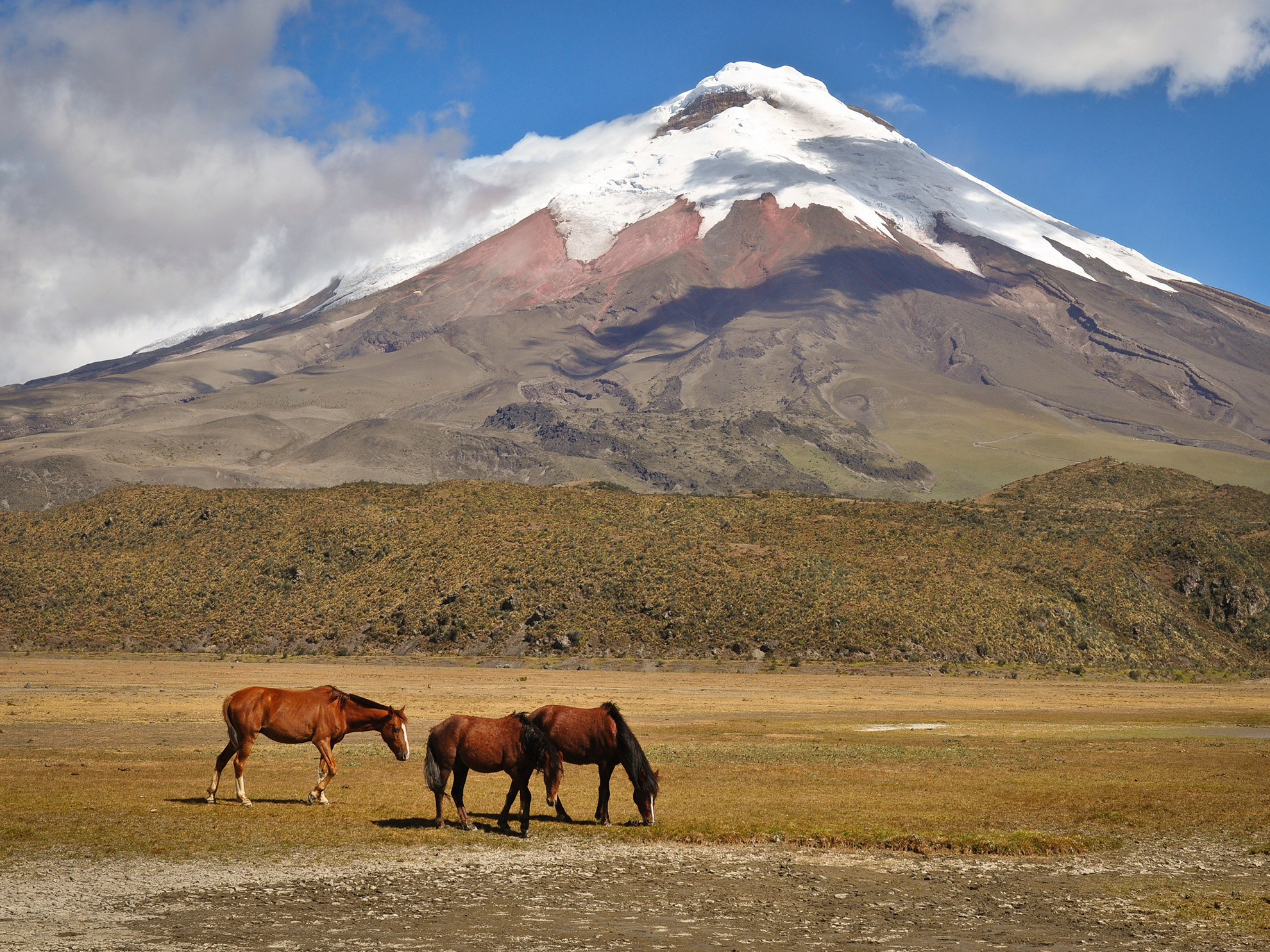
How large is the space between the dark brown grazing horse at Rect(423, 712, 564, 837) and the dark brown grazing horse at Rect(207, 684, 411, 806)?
1.96 metres

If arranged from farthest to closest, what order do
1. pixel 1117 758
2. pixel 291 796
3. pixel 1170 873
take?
pixel 1117 758, pixel 291 796, pixel 1170 873

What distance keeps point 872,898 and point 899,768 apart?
A: 13708 millimetres

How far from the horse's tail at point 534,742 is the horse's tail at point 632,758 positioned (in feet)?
3.37

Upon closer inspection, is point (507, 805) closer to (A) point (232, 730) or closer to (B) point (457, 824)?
(B) point (457, 824)

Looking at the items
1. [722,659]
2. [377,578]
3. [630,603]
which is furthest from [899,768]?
[377,578]

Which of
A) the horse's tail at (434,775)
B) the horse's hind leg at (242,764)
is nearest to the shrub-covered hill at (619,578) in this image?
the horse's hind leg at (242,764)

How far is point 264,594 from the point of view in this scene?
271ft

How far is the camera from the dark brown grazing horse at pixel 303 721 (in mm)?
→ 19219

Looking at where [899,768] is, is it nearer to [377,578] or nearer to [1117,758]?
[1117,758]

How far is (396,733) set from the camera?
65.6ft

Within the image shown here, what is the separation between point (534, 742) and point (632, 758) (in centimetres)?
163

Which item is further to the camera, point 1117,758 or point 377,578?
point 377,578

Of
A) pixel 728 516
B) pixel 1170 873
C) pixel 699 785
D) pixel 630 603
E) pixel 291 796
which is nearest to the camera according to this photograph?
pixel 1170 873

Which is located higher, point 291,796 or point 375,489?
point 375,489
